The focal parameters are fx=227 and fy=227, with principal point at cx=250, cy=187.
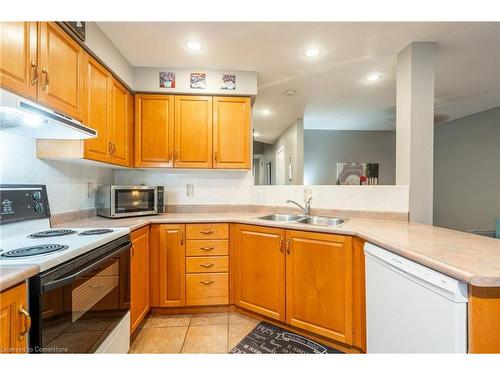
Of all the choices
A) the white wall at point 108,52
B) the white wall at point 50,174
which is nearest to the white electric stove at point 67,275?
the white wall at point 50,174

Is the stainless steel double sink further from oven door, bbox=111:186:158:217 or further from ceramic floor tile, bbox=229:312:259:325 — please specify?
oven door, bbox=111:186:158:217

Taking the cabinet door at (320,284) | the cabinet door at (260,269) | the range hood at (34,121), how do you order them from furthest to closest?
the cabinet door at (260,269) → the cabinet door at (320,284) → the range hood at (34,121)

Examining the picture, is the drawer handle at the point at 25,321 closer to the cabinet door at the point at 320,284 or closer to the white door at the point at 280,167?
the cabinet door at the point at 320,284

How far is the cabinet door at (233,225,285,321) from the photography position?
1822 millimetres

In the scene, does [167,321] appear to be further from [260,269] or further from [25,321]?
[25,321]

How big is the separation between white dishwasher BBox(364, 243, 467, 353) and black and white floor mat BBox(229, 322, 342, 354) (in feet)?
1.36

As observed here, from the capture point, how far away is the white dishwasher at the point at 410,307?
0.81 m

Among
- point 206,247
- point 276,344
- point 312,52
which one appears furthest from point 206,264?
point 312,52

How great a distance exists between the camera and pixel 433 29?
1.74 m

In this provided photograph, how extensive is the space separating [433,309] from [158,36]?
2434 mm

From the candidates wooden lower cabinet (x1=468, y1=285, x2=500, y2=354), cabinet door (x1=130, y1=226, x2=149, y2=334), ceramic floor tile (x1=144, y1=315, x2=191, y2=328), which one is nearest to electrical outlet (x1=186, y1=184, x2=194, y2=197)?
cabinet door (x1=130, y1=226, x2=149, y2=334)

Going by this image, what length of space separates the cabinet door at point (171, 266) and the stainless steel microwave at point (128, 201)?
0.37 metres
